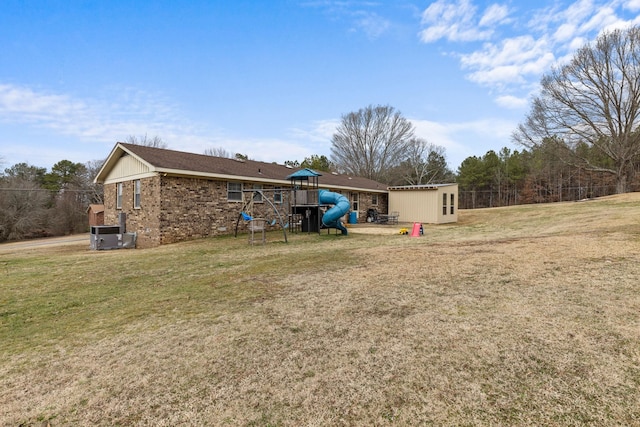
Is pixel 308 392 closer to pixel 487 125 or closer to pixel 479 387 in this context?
pixel 479 387

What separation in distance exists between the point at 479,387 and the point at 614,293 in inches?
120

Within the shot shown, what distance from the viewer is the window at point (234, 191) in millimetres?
13906

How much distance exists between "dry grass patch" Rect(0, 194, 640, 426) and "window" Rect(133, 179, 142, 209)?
7.91 metres

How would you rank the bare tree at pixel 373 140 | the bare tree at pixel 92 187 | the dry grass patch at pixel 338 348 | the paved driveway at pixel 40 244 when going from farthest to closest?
the bare tree at pixel 373 140 → the bare tree at pixel 92 187 → the paved driveway at pixel 40 244 → the dry grass patch at pixel 338 348

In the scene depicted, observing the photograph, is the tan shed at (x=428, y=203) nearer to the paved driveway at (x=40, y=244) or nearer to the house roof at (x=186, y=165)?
the house roof at (x=186, y=165)

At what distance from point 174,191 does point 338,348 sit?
436 inches

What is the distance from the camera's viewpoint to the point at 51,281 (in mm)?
6000

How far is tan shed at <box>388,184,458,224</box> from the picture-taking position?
19734 millimetres


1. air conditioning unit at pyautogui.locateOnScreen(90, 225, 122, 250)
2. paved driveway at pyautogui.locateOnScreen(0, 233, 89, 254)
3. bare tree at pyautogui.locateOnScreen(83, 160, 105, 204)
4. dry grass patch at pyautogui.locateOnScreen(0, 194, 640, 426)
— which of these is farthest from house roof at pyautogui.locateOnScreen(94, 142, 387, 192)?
bare tree at pyautogui.locateOnScreen(83, 160, 105, 204)

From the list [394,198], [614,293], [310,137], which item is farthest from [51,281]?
[310,137]

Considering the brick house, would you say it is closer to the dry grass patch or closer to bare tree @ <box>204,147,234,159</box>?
the dry grass patch

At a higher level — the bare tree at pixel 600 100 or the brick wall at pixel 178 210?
the bare tree at pixel 600 100

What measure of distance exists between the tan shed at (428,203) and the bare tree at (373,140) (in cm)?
1666

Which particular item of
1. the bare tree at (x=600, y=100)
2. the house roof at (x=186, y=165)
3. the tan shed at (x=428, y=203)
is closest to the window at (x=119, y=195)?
the house roof at (x=186, y=165)
